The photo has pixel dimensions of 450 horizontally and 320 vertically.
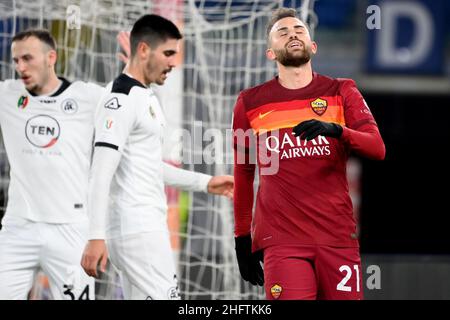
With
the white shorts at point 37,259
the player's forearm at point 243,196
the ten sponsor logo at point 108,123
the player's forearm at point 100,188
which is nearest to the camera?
the player's forearm at point 243,196

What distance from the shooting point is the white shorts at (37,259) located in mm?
5395

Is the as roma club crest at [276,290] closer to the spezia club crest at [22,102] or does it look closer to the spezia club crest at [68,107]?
the spezia club crest at [68,107]

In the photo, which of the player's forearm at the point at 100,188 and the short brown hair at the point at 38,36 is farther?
the short brown hair at the point at 38,36

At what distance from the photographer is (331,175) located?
14.6 ft

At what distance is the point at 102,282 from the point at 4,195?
100cm

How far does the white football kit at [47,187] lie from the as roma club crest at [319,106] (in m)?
1.54

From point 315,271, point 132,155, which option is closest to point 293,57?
point 315,271

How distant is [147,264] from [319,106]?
3.99ft

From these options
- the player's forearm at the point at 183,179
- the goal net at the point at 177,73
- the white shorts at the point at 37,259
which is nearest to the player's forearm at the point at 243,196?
the player's forearm at the point at 183,179

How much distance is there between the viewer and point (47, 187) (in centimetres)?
548

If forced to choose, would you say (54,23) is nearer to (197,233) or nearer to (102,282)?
(102,282)

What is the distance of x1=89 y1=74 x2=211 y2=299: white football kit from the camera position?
16.6 ft

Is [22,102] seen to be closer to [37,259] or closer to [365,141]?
[37,259]

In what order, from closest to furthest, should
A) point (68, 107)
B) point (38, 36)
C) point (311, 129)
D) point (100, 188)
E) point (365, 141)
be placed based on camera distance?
point (311, 129), point (365, 141), point (100, 188), point (68, 107), point (38, 36)
